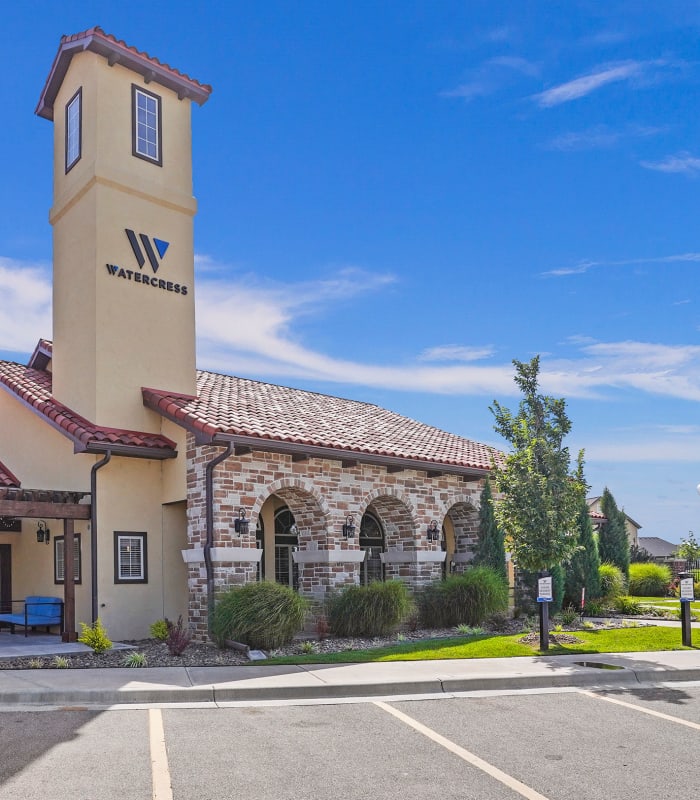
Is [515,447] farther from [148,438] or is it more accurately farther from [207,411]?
[148,438]

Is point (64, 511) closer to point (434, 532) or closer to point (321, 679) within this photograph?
point (321, 679)

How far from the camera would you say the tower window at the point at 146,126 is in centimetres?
1792

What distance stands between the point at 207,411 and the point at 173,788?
33.2 ft

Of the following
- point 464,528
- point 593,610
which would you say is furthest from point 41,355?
point 593,610

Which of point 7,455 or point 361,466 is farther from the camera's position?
point 7,455

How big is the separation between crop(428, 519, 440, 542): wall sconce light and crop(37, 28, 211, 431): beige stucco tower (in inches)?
244

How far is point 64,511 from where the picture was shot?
49.9 ft

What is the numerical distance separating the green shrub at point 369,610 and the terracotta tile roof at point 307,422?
2815 millimetres

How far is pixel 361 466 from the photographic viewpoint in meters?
17.6

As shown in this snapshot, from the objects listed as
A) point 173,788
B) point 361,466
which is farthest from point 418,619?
point 173,788

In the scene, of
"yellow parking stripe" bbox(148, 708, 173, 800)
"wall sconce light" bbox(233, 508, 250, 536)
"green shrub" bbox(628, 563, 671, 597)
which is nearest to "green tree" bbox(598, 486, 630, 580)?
"green shrub" bbox(628, 563, 671, 597)

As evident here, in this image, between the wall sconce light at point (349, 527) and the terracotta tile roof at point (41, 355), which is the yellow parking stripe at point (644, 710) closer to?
the wall sconce light at point (349, 527)

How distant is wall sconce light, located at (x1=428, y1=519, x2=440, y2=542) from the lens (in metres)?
18.7

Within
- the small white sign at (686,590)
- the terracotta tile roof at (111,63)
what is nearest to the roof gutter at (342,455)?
the small white sign at (686,590)
